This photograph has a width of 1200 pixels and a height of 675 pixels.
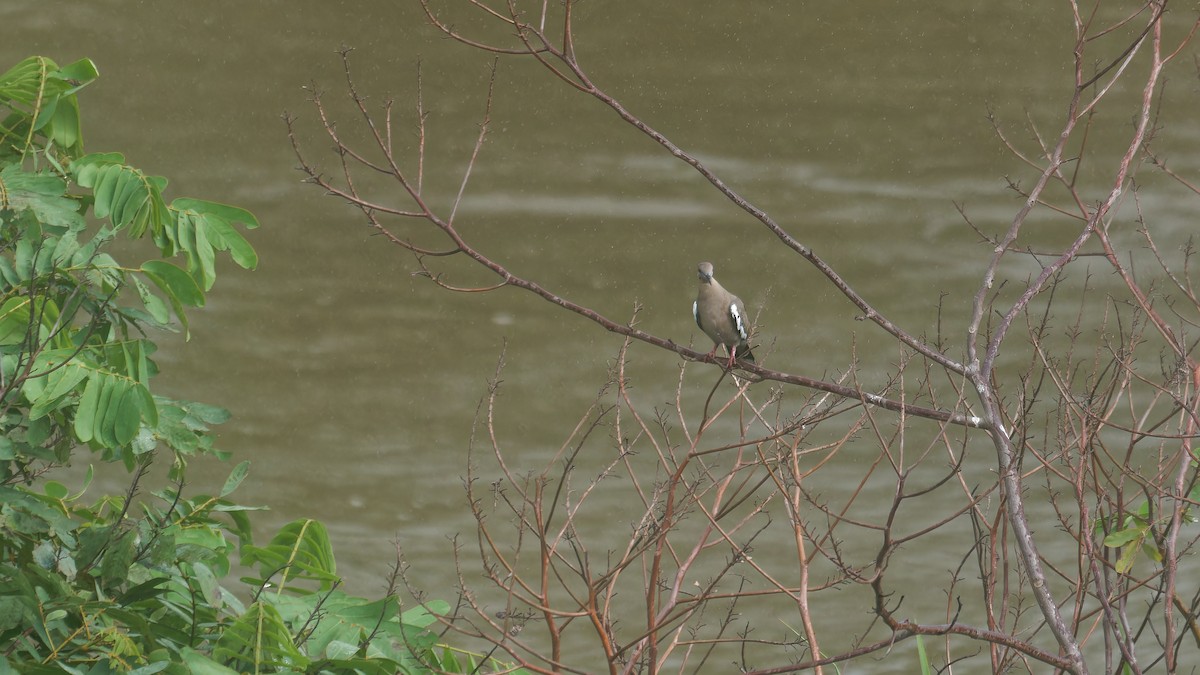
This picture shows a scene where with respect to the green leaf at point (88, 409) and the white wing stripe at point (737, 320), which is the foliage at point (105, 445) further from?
the white wing stripe at point (737, 320)

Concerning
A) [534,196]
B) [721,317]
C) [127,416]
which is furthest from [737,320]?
[534,196]

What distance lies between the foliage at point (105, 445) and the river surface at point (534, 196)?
8.10 feet

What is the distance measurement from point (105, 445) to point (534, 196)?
330 centimetres

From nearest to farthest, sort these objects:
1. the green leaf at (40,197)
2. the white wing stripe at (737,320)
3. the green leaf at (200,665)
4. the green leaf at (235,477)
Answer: the green leaf at (200,665), the green leaf at (40,197), the green leaf at (235,477), the white wing stripe at (737,320)

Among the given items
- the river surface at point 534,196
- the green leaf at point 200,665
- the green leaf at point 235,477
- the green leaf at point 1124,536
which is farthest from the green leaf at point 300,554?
the river surface at point 534,196

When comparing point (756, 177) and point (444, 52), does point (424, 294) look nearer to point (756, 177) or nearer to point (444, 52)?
point (444, 52)

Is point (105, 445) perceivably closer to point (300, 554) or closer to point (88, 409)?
point (88, 409)

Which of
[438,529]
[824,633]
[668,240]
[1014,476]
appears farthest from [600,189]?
[1014,476]

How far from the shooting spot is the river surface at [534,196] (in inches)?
195

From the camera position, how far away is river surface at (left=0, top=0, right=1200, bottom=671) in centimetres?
495

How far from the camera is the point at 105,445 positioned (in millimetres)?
2014

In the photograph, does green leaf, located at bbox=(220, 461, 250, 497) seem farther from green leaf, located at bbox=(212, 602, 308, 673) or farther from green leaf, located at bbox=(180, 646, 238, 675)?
green leaf, located at bbox=(180, 646, 238, 675)

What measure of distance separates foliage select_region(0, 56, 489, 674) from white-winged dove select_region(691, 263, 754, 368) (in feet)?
3.99

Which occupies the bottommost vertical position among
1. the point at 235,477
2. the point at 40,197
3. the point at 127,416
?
the point at 235,477
